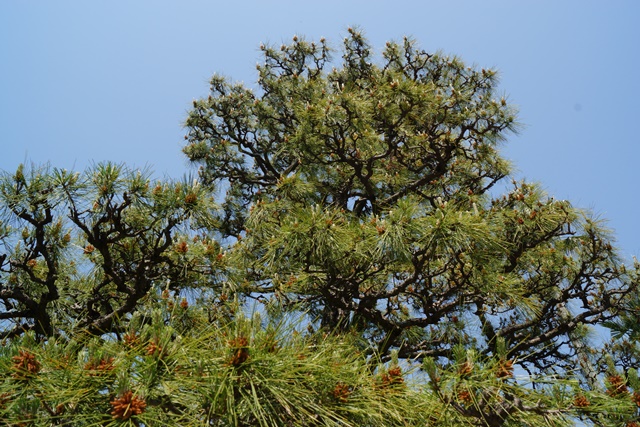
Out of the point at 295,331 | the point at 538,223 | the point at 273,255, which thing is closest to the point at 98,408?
the point at 295,331

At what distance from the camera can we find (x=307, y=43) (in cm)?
505

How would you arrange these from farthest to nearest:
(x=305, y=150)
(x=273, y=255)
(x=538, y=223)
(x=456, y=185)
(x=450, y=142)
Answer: (x=456, y=185) → (x=450, y=142) → (x=305, y=150) → (x=538, y=223) → (x=273, y=255)

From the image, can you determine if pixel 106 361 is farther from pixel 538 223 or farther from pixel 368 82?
pixel 368 82

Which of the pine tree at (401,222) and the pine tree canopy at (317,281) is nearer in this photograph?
the pine tree canopy at (317,281)

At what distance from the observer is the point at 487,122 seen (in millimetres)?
4008

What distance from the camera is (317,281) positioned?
2.74 metres

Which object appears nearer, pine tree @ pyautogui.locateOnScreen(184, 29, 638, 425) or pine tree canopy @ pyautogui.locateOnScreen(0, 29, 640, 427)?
pine tree canopy @ pyautogui.locateOnScreen(0, 29, 640, 427)

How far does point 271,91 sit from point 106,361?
13.5 ft

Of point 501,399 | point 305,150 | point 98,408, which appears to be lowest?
point 98,408

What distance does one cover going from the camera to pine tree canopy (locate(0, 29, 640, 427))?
1.05 meters

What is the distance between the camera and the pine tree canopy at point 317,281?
1053 millimetres

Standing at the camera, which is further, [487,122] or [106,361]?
[487,122]

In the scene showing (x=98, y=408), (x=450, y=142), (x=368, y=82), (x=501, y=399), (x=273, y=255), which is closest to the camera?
(x=98, y=408)

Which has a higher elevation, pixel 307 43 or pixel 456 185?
pixel 307 43
